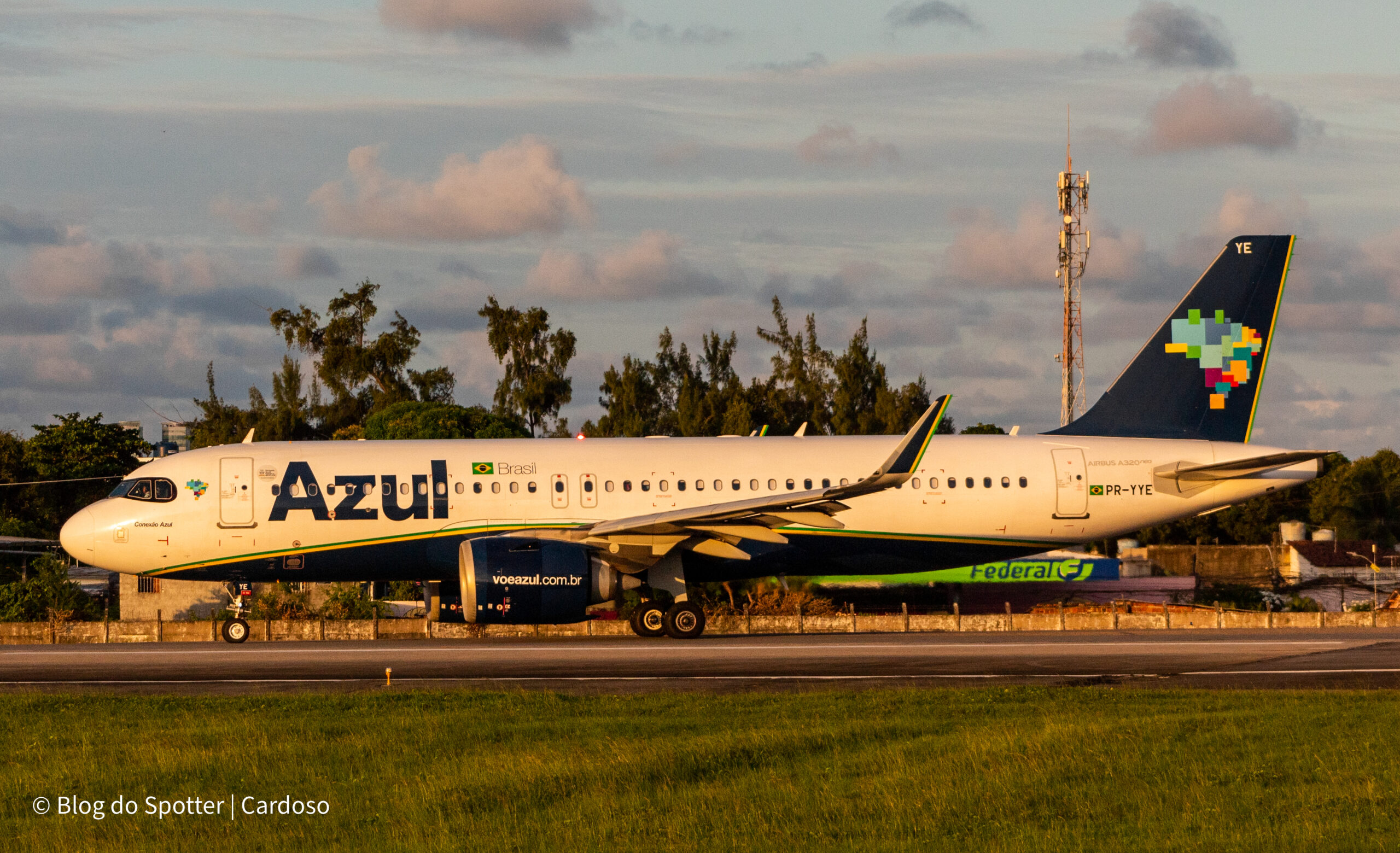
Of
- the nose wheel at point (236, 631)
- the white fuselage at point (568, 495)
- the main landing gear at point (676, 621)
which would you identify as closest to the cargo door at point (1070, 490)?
the white fuselage at point (568, 495)

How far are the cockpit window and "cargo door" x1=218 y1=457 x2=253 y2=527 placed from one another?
39.2 inches

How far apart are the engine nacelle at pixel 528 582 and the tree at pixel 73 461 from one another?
183 feet

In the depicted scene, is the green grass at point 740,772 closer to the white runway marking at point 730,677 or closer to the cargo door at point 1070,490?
the white runway marking at point 730,677

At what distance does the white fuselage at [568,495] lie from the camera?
27.1m

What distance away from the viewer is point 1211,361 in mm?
29797

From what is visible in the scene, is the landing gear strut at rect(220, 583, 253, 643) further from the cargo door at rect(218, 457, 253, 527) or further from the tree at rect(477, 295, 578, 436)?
the tree at rect(477, 295, 578, 436)

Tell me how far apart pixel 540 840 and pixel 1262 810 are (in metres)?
4.95

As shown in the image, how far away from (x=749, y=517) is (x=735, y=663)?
4.55 m

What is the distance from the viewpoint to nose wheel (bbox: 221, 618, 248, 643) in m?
28.5

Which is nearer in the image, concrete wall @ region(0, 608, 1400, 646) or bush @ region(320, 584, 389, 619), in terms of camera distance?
concrete wall @ region(0, 608, 1400, 646)

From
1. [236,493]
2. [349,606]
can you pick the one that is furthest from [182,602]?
[236,493]

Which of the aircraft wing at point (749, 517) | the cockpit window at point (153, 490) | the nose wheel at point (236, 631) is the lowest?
the nose wheel at point (236, 631)

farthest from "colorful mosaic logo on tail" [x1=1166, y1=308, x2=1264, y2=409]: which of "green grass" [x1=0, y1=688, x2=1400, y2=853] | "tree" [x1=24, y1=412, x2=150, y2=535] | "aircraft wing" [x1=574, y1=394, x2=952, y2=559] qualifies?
"tree" [x1=24, y1=412, x2=150, y2=535]

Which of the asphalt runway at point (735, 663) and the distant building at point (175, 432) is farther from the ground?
the distant building at point (175, 432)
